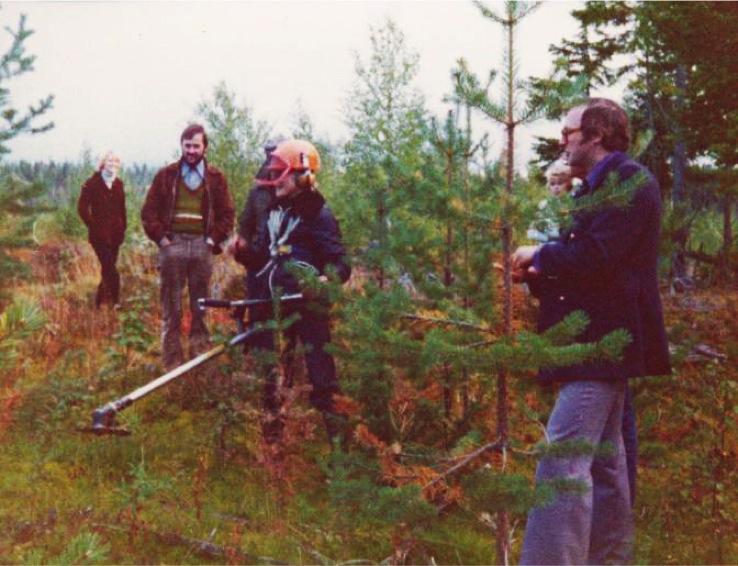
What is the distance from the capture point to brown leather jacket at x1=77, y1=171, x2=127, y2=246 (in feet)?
38.1

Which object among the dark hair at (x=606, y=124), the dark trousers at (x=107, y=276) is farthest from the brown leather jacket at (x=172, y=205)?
the dark hair at (x=606, y=124)

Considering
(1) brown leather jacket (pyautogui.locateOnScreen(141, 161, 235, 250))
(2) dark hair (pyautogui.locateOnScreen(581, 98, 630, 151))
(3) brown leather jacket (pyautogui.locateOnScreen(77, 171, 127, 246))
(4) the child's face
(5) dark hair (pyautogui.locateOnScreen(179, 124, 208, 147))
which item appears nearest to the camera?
(2) dark hair (pyautogui.locateOnScreen(581, 98, 630, 151))

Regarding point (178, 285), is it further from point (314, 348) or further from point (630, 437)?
point (630, 437)

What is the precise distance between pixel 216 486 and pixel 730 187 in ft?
20.9

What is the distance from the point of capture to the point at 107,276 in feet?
37.4

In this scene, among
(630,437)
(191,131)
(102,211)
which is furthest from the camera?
(102,211)

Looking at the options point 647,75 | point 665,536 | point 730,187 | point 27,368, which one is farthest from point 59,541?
point 647,75

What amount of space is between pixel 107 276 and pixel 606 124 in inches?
332

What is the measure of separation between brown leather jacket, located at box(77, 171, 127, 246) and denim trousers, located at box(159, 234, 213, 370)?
9.26 ft

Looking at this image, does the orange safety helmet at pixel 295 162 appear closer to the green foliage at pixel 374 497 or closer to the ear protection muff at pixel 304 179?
the ear protection muff at pixel 304 179

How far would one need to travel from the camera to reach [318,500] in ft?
19.7

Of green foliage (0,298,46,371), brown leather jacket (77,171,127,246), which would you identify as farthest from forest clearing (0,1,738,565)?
brown leather jacket (77,171,127,246)

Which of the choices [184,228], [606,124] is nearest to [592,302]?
[606,124]

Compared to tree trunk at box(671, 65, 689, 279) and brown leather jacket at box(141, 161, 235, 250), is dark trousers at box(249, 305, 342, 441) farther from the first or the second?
tree trunk at box(671, 65, 689, 279)
